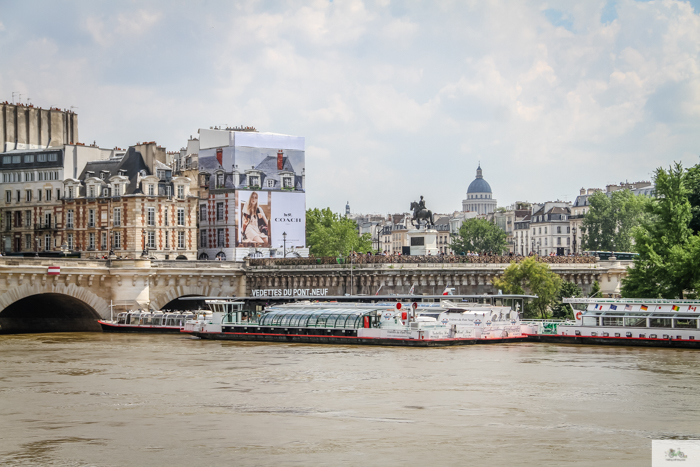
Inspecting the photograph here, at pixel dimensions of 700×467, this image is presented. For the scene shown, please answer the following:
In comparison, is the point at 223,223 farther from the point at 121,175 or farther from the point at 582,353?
the point at 582,353

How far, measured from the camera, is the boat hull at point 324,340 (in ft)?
192

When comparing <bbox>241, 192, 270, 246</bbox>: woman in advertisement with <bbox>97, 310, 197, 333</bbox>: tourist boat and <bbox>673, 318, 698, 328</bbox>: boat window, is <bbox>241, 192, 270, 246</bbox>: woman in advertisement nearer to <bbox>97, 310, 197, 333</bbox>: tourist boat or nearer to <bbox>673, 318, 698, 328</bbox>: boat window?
<bbox>97, 310, 197, 333</bbox>: tourist boat

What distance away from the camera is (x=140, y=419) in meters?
31.6

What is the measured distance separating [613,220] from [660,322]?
69.1m

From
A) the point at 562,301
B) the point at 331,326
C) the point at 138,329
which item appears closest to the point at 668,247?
the point at 562,301

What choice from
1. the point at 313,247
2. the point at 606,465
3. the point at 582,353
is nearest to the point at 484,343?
the point at 582,353

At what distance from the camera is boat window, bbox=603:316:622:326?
58.9 meters

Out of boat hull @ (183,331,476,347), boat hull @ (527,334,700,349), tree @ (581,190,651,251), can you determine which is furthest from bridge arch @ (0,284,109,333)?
tree @ (581,190,651,251)

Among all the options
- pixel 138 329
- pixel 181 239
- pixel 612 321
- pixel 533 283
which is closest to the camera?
pixel 612 321

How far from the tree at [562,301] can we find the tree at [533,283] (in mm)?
799

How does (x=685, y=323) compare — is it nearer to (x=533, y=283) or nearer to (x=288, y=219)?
(x=533, y=283)

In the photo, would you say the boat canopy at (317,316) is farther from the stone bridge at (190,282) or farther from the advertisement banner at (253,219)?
the advertisement banner at (253,219)

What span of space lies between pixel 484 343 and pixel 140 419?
32.3 meters

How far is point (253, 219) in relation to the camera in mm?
101375
